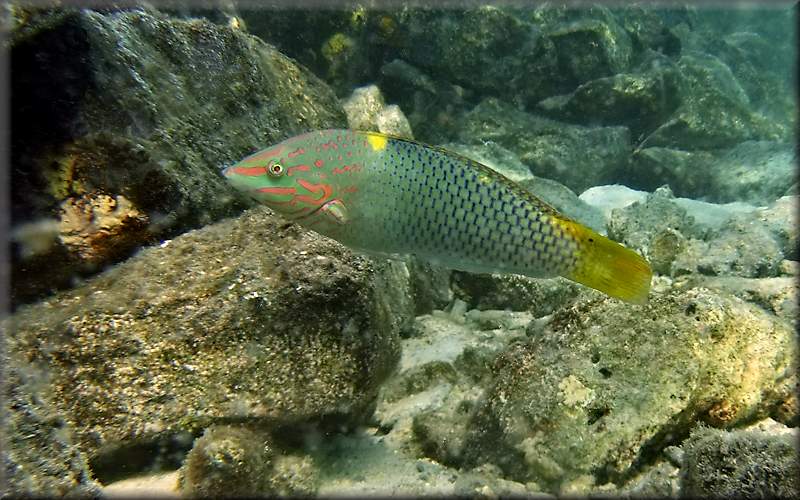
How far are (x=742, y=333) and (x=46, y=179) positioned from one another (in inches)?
187

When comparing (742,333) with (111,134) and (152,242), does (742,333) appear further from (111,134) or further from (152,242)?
(111,134)

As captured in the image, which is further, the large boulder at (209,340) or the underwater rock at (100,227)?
the underwater rock at (100,227)

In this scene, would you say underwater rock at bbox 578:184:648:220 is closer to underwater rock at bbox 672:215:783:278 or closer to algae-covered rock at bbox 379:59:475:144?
underwater rock at bbox 672:215:783:278

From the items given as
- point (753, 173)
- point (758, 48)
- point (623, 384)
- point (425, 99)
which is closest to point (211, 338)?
point (623, 384)

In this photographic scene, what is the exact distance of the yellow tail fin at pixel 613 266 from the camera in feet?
7.44

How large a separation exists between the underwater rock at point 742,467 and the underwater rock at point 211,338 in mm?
1966

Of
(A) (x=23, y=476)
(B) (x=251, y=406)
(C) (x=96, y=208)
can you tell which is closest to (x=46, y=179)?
(C) (x=96, y=208)

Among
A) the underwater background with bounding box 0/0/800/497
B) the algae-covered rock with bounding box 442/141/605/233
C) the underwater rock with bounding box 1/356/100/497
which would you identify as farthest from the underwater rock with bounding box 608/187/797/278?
the underwater rock with bounding box 1/356/100/497

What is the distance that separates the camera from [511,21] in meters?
9.60

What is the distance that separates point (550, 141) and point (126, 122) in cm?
860

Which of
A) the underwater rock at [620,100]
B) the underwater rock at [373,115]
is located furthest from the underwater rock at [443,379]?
the underwater rock at [620,100]

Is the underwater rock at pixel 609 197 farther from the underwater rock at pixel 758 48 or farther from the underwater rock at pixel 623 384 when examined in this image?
the underwater rock at pixel 758 48

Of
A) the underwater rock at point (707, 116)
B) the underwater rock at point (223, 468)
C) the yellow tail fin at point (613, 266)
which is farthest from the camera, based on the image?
the underwater rock at point (707, 116)

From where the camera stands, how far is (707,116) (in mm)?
11602
